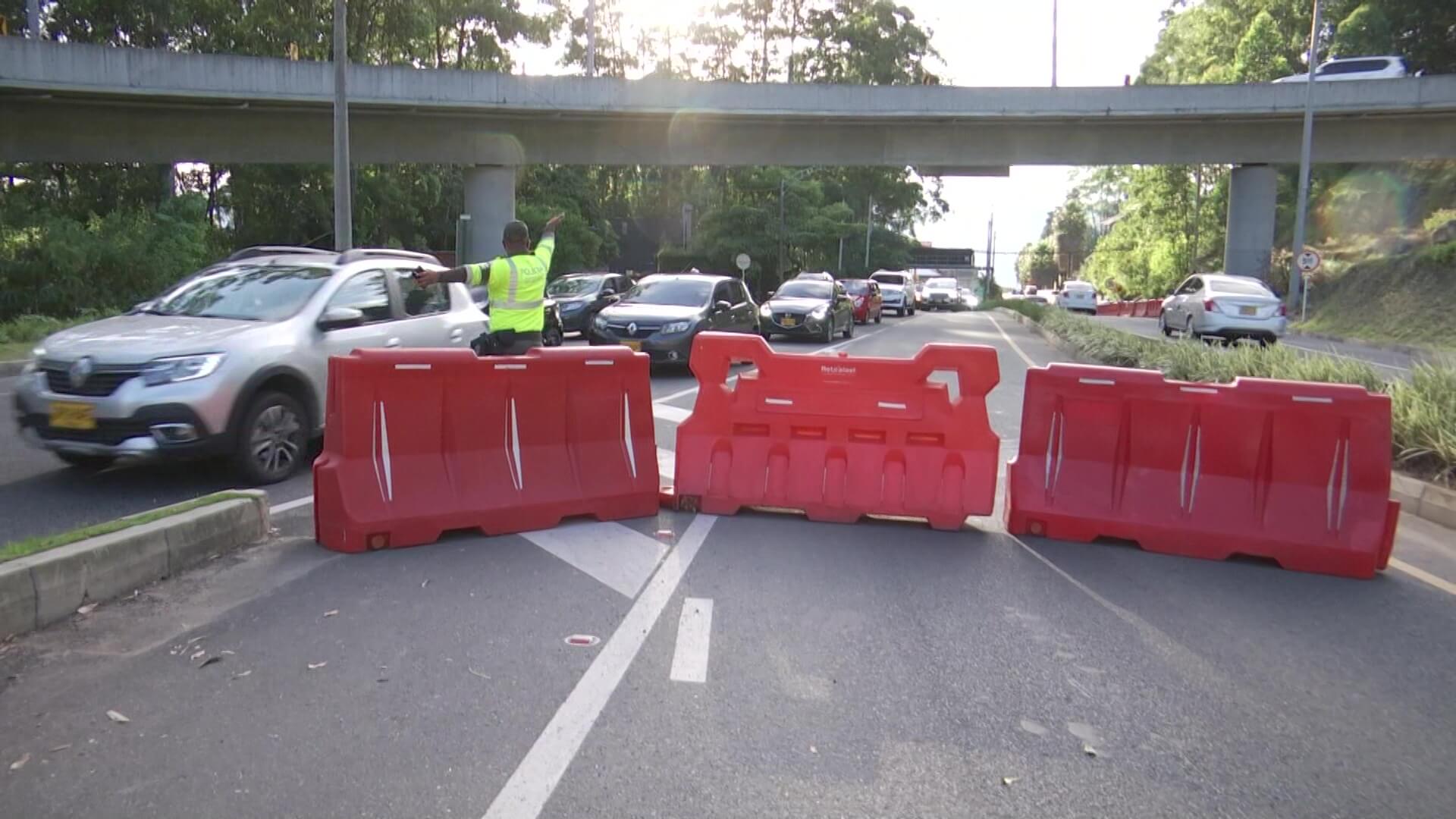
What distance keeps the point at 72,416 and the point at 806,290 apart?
19931 millimetres

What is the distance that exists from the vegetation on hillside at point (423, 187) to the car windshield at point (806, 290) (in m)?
15.0

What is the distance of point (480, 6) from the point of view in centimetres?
4347

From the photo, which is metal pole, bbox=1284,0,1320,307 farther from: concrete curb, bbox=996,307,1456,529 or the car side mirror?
the car side mirror

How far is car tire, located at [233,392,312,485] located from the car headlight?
0.42 metres

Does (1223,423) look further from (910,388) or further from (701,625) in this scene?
(701,625)

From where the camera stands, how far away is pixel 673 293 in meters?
17.6

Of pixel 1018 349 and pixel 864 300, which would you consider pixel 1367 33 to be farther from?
pixel 1018 349

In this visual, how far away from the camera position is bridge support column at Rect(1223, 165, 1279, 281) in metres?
33.9

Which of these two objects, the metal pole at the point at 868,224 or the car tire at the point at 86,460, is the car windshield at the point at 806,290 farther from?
the metal pole at the point at 868,224

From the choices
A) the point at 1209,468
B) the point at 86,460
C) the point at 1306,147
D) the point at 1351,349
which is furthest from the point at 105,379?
the point at 1306,147

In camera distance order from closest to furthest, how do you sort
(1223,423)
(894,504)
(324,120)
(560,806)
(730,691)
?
(560,806)
(730,691)
(1223,423)
(894,504)
(324,120)

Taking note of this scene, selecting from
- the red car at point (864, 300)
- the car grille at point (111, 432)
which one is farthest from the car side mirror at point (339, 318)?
the red car at point (864, 300)

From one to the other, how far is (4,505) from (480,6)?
1591 inches

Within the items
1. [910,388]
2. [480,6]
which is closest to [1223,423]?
[910,388]
